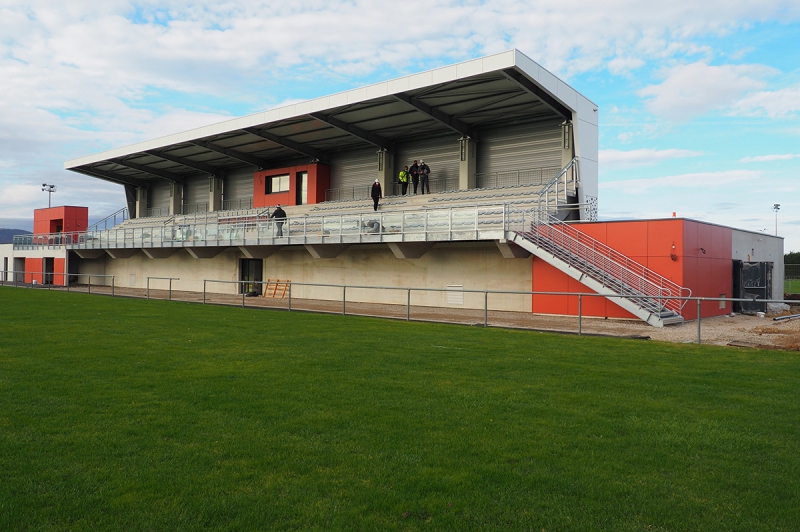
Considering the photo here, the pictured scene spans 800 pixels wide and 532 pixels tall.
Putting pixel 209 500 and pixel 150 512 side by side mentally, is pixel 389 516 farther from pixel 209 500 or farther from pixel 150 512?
pixel 150 512

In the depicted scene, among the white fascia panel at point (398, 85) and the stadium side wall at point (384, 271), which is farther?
the white fascia panel at point (398, 85)

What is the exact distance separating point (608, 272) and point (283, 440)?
16492 mm

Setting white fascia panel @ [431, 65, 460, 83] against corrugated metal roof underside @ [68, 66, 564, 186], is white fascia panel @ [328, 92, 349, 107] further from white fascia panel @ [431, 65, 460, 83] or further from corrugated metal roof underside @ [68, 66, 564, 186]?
white fascia panel @ [431, 65, 460, 83]

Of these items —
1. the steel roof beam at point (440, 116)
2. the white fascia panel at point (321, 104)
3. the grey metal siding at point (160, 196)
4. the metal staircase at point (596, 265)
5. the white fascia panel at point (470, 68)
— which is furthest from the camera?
the grey metal siding at point (160, 196)

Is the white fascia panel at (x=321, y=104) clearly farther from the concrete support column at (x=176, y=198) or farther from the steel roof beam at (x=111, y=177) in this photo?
the steel roof beam at (x=111, y=177)

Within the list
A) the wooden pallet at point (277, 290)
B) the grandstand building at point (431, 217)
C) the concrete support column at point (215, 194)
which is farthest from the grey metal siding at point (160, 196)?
the wooden pallet at point (277, 290)

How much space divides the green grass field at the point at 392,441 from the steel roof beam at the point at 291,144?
2613 cm

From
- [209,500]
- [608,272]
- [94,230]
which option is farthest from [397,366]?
[94,230]

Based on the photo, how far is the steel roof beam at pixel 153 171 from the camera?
46028 millimetres

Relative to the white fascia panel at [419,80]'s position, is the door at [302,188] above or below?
below

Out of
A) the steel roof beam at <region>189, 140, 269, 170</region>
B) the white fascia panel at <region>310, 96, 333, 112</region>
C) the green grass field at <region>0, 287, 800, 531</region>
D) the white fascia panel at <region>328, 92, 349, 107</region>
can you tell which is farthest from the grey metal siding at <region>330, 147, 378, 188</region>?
the green grass field at <region>0, 287, 800, 531</region>

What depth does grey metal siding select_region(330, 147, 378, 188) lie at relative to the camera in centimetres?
3759

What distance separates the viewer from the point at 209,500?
413cm

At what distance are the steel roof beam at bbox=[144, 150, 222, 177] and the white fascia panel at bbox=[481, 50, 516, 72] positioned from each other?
26734mm
